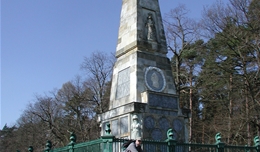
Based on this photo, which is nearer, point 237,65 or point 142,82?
point 142,82

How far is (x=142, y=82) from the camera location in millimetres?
10992

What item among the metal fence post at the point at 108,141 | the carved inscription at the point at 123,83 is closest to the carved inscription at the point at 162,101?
Answer: the carved inscription at the point at 123,83

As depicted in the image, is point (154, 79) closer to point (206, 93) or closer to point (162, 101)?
point (162, 101)

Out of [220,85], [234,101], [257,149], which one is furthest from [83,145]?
[220,85]

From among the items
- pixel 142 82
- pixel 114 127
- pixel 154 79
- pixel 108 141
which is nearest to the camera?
pixel 108 141

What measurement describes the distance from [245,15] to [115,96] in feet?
32.7

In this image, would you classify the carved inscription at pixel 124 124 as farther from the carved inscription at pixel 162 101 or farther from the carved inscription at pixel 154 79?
the carved inscription at pixel 154 79

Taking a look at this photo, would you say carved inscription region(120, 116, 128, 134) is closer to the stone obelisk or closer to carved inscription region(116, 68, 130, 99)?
the stone obelisk

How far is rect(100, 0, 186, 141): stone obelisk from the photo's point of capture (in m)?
10.4

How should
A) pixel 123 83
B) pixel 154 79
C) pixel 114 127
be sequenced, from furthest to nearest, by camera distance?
pixel 123 83
pixel 154 79
pixel 114 127

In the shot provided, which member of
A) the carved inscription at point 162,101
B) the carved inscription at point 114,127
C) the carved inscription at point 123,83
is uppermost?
the carved inscription at point 123,83

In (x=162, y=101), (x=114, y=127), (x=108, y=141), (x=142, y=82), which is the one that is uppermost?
(x=142, y=82)

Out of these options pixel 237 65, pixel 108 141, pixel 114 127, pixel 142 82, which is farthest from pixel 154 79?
pixel 237 65

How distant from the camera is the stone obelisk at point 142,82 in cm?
1045
